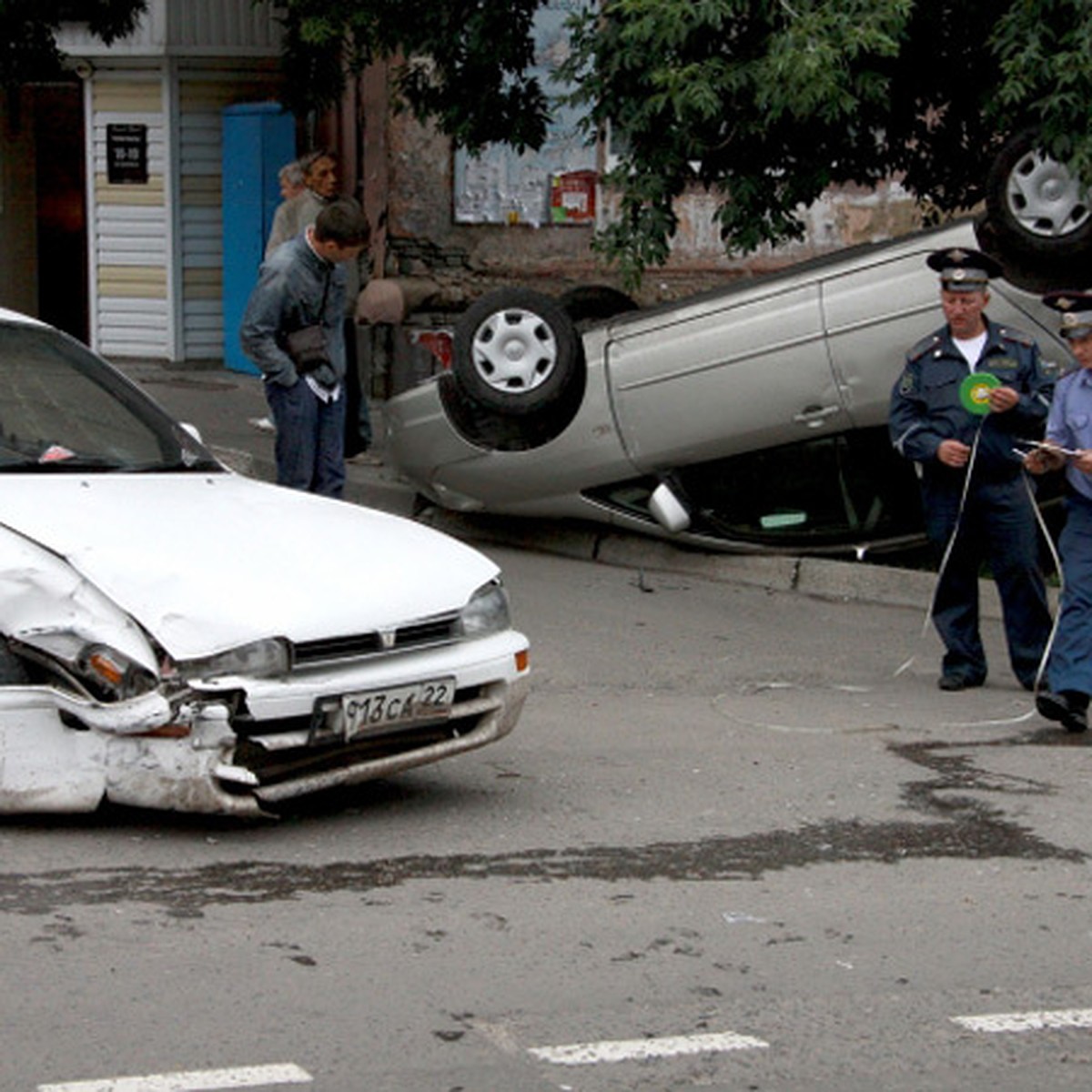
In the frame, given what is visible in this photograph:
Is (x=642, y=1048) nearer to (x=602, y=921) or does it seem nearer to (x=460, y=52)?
(x=602, y=921)

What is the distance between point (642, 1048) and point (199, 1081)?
96 centimetres

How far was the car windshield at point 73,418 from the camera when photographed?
745 cm

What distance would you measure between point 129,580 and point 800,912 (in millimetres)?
2008

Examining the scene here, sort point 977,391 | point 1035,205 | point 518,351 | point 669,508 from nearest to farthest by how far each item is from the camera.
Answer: point 977,391
point 1035,205
point 518,351
point 669,508

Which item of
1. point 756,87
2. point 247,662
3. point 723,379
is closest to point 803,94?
point 756,87

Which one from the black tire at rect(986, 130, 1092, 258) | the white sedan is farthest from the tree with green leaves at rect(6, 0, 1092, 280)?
the white sedan

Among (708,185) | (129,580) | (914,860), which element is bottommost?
(914,860)

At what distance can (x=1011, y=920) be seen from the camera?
6.24 metres

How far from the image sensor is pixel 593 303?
12.8 meters

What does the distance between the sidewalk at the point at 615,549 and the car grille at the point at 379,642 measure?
4.98m

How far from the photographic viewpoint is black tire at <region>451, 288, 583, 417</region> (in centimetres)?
1166

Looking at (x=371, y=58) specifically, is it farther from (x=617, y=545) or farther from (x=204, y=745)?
(x=204, y=745)

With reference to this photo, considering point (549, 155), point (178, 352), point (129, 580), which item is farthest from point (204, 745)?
point (178, 352)

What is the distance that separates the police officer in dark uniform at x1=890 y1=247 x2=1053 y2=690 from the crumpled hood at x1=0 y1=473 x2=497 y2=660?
265 centimetres
